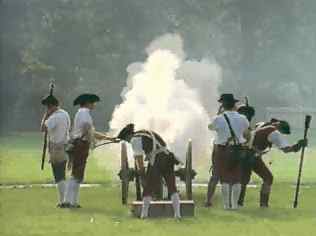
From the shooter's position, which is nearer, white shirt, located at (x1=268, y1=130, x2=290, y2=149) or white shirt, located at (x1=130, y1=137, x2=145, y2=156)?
white shirt, located at (x1=130, y1=137, x2=145, y2=156)

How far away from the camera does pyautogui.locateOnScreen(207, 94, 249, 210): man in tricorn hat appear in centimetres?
1495

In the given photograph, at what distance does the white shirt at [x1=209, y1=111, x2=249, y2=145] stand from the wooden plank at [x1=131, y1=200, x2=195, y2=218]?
1756 millimetres

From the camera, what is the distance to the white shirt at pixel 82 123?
596 inches

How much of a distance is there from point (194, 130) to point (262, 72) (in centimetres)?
3953

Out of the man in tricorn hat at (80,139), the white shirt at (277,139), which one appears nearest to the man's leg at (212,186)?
the white shirt at (277,139)

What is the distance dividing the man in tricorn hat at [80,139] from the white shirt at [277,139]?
2.44 m

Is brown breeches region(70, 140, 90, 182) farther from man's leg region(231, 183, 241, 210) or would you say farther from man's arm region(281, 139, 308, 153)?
man's arm region(281, 139, 308, 153)

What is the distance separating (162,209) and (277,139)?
8.19ft

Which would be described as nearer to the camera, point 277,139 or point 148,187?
point 148,187

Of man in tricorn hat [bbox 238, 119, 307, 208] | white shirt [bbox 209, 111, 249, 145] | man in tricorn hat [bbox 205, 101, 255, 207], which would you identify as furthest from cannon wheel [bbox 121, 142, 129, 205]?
man in tricorn hat [bbox 238, 119, 307, 208]

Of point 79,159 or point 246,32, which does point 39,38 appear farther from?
point 79,159

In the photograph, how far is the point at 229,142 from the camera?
1512 cm

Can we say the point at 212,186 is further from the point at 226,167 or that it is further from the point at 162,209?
the point at 162,209

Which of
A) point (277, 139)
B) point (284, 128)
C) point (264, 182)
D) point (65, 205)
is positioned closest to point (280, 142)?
point (277, 139)
